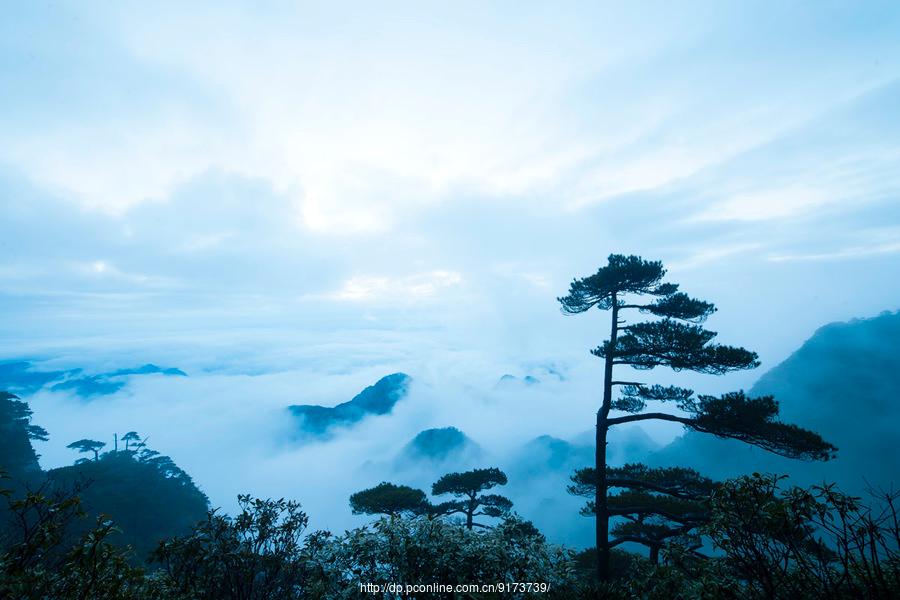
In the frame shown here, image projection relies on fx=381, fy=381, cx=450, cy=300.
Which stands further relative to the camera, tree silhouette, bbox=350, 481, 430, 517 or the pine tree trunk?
tree silhouette, bbox=350, 481, 430, 517

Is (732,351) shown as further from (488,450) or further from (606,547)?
(488,450)

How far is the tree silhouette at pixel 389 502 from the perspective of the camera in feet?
56.0

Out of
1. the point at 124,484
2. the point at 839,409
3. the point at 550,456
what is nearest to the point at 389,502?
the point at 124,484

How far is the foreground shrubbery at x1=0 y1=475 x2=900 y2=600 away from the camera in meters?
4.42

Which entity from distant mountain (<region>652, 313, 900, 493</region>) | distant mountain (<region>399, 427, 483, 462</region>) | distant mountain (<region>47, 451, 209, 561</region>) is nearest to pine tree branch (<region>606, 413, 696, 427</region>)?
distant mountain (<region>47, 451, 209, 561</region>)

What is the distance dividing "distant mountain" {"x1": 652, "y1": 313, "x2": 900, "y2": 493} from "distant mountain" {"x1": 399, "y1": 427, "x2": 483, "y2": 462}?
285ft

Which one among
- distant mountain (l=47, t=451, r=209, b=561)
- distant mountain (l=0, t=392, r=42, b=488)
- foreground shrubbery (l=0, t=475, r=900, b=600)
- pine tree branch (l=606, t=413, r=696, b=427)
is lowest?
distant mountain (l=47, t=451, r=209, b=561)

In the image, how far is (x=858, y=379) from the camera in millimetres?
108312

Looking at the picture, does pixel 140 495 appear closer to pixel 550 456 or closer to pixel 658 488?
pixel 658 488

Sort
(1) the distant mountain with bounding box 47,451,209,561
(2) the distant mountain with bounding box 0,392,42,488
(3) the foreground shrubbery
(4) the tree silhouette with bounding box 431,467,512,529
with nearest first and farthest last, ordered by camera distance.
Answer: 1. (3) the foreground shrubbery
2. (4) the tree silhouette with bounding box 431,467,512,529
3. (1) the distant mountain with bounding box 47,451,209,561
4. (2) the distant mountain with bounding box 0,392,42,488

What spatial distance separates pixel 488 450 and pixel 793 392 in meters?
125

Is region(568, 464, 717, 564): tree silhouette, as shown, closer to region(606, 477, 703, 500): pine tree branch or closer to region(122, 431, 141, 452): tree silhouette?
region(606, 477, 703, 500): pine tree branch

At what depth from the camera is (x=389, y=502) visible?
17078mm

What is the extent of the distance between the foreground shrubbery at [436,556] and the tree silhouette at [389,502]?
10.6 metres
